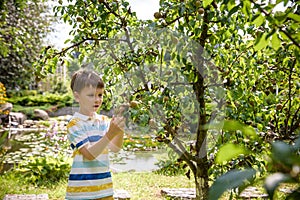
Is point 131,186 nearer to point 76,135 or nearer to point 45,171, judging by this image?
point 45,171

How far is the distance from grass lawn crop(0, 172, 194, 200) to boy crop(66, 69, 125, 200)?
170 centimetres

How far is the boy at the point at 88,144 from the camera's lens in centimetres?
196

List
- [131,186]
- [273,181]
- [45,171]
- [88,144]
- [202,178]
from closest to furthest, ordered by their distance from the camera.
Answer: [273,181] → [88,144] → [202,178] → [131,186] → [45,171]

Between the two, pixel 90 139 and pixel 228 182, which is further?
pixel 90 139

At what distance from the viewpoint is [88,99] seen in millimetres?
1996

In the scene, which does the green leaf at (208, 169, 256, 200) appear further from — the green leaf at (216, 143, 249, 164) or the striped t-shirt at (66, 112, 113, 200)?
the striped t-shirt at (66, 112, 113, 200)

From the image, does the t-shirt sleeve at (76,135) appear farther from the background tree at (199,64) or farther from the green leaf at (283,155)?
the green leaf at (283,155)

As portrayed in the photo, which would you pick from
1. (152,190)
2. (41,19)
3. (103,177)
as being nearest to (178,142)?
(103,177)

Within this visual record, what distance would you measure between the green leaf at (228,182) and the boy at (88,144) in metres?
1.54

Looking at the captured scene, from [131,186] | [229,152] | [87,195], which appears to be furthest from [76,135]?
[131,186]

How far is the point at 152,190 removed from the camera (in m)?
4.03

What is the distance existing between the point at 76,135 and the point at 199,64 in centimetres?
77

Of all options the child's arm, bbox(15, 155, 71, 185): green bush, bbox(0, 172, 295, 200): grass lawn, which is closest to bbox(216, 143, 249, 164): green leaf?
the child's arm

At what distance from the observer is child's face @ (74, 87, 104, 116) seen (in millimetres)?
1985
